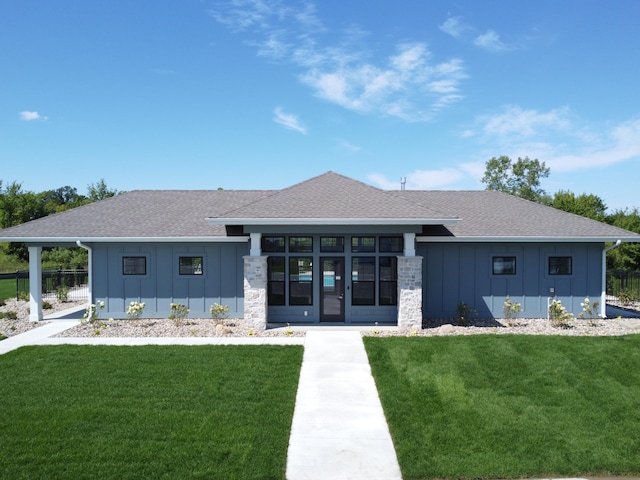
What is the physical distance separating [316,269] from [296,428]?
22.2 feet

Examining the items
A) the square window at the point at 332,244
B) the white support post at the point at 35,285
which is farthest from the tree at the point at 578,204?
the white support post at the point at 35,285

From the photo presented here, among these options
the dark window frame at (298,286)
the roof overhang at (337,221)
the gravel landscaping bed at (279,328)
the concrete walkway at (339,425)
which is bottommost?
the concrete walkway at (339,425)

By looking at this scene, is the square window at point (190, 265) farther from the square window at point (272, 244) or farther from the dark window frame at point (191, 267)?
the square window at point (272, 244)

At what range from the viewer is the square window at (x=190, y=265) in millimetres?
14289

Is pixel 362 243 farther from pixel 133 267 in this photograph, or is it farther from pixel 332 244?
pixel 133 267

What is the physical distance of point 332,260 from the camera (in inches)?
513

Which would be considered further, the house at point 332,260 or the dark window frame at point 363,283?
the dark window frame at point 363,283

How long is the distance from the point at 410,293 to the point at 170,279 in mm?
7507

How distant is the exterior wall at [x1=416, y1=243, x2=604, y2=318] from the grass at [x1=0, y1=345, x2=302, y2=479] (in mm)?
5800

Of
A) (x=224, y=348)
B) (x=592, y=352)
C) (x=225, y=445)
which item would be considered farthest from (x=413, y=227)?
(x=225, y=445)

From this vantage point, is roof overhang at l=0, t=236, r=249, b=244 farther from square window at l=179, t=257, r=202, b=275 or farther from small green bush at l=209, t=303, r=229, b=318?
small green bush at l=209, t=303, r=229, b=318

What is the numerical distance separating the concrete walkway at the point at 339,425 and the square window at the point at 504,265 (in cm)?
643

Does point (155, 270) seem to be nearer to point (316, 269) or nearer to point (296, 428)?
point (316, 269)

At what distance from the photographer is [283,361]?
31.1 ft
